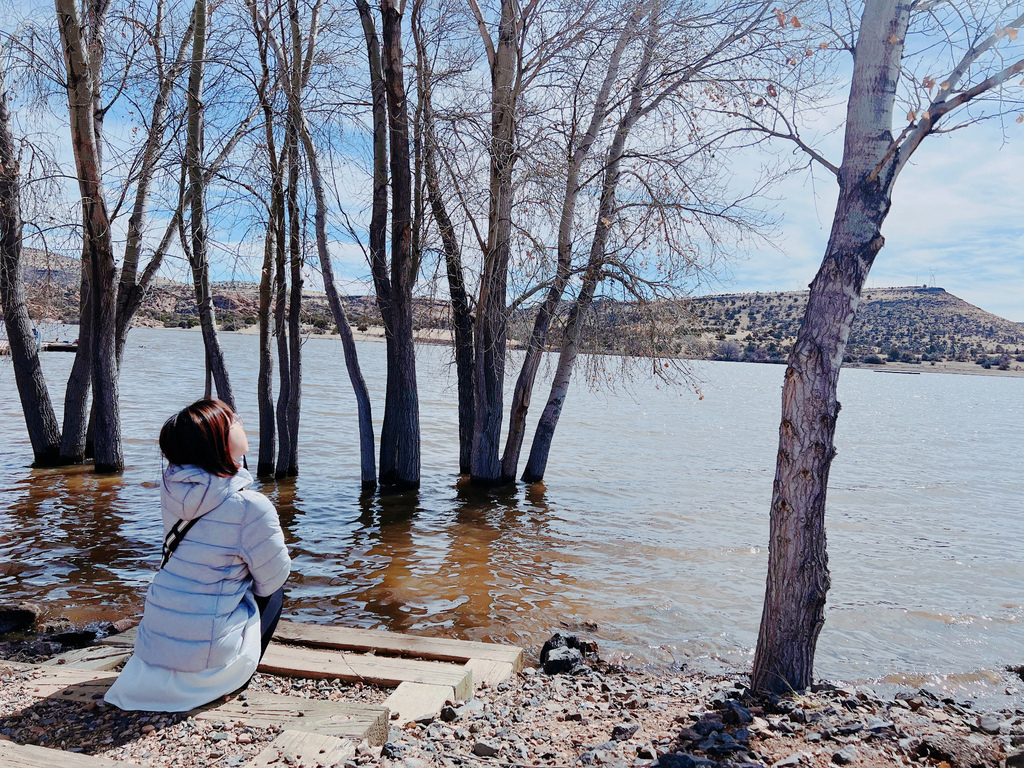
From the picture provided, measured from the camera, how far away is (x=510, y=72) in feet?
36.8

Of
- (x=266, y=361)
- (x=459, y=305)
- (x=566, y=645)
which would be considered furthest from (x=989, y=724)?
(x=266, y=361)

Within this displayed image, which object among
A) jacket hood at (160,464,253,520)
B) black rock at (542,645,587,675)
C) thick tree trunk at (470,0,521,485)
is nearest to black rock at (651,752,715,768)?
black rock at (542,645,587,675)

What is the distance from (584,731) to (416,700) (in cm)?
92

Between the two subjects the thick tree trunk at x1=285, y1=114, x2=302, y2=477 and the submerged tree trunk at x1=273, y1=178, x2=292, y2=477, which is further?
the submerged tree trunk at x1=273, y1=178, x2=292, y2=477

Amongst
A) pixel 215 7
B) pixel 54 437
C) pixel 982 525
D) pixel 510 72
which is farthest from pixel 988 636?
pixel 54 437

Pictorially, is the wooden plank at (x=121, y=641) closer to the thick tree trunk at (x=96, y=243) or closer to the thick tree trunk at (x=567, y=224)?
the thick tree trunk at (x=567, y=224)

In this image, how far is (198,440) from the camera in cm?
344

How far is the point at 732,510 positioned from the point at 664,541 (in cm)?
319

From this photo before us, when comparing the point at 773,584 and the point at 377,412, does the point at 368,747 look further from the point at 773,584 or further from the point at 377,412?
the point at 377,412

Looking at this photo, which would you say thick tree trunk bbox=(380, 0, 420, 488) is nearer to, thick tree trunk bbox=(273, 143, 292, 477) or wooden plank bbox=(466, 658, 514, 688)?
thick tree trunk bbox=(273, 143, 292, 477)

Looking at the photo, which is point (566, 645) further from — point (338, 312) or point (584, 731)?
point (338, 312)

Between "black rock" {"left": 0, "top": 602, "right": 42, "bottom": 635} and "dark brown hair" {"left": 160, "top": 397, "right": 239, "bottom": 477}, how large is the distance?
360 cm

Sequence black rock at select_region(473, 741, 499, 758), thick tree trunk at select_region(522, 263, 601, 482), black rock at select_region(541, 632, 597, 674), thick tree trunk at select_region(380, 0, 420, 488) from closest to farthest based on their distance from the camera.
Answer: black rock at select_region(473, 741, 499, 758)
black rock at select_region(541, 632, 597, 674)
thick tree trunk at select_region(380, 0, 420, 488)
thick tree trunk at select_region(522, 263, 601, 482)

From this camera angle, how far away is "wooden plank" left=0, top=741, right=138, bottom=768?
270 centimetres
